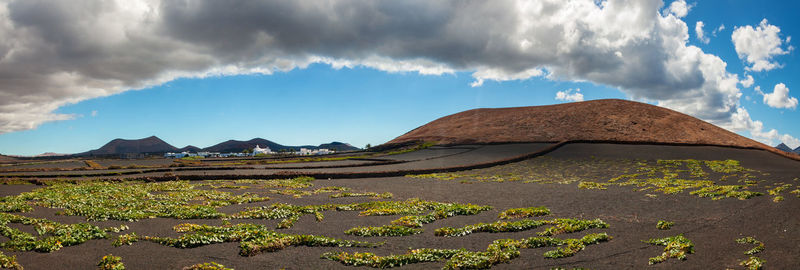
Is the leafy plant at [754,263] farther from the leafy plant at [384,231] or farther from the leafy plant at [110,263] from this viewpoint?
the leafy plant at [110,263]

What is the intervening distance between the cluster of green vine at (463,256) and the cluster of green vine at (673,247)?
2726mm

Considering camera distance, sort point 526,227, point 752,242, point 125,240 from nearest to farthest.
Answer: point 752,242 < point 125,240 < point 526,227

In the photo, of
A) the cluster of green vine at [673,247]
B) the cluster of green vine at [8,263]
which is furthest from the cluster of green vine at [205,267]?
the cluster of green vine at [673,247]

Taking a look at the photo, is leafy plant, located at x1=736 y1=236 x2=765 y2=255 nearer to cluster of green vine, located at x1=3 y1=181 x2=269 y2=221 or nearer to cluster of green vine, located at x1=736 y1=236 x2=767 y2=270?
cluster of green vine, located at x1=736 y1=236 x2=767 y2=270

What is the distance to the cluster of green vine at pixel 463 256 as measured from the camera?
45.2 feet

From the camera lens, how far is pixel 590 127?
371ft

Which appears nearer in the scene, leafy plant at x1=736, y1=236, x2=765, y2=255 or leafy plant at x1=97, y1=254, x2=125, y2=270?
leafy plant at x1=97, y1=254, x2=125, y2=270

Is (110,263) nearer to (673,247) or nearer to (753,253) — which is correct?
(673,247)

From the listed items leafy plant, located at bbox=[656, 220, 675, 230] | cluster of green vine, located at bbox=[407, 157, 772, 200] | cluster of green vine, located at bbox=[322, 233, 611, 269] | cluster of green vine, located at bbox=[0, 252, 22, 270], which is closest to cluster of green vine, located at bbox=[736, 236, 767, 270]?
leafy plant, located at bbox=[656, 220, 675, 230]

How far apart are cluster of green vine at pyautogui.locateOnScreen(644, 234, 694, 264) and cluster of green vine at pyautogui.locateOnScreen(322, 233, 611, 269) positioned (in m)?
2.73

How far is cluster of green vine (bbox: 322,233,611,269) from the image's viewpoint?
45.2 ft

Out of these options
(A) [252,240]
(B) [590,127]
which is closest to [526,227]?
(A) [252,240]

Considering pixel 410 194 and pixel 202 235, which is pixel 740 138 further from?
pixel 202 235

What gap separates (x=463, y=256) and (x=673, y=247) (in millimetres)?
8394
